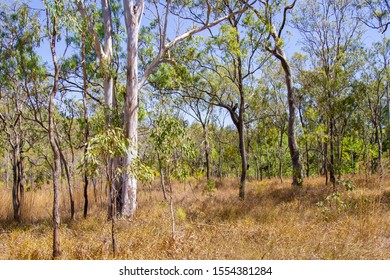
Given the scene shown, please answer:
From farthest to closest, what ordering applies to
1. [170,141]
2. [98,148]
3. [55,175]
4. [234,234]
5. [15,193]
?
[15,193] < [234,234] < [170,141] < [55,175] < [98,148]

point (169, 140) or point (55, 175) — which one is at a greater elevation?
point (169, 140)

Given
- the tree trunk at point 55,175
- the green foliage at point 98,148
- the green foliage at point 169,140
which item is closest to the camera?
the green foliage at point 98,148

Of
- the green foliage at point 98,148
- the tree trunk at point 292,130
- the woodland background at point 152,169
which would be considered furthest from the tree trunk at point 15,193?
the tree trunk at point 292,130

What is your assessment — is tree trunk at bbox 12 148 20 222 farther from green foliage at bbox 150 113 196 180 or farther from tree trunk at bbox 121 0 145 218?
green foliage at bbox 150 113 196 180

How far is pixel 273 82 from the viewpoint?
21438 millimetres

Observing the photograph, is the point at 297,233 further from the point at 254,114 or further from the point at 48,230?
the point at 254,114

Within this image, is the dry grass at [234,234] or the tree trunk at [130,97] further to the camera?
the tree trunk at [130,97]

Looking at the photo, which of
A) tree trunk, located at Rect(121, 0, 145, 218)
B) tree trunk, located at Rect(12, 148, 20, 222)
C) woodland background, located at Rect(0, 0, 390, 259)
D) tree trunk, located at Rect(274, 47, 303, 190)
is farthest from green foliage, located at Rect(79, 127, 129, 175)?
tree trunk, located at Rect(274, 47, 303, 190)

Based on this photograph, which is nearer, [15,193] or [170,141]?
[170,141]

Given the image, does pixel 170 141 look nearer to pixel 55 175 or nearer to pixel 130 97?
pixel 55 175

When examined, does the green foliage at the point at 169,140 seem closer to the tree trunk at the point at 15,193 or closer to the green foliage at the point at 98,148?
the green foliage at the point at 98,148

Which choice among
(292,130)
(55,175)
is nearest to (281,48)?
(292,130)

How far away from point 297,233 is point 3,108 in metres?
A: 11.6

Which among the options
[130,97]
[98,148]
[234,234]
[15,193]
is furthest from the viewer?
[15,193]
